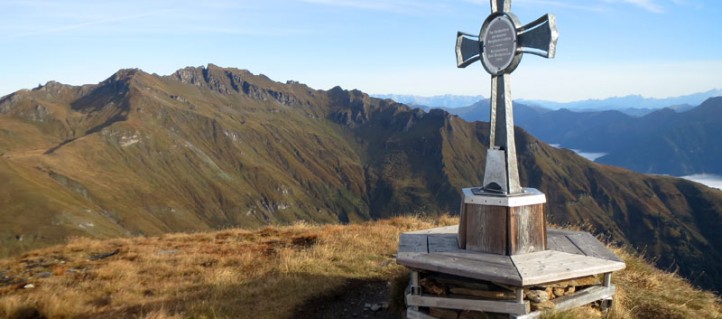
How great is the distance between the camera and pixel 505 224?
9.24m

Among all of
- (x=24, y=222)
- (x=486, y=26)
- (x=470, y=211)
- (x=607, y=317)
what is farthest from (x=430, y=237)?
(x=24, y=222)

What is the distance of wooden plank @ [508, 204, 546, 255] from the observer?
921 cm

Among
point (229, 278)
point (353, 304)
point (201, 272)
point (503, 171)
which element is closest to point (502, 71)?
point (503, 171)

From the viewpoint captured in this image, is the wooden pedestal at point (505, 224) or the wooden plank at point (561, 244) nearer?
the wooden pedestal at point (505, 224)

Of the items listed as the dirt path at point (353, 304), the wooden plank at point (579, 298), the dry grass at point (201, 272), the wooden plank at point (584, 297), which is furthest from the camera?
the dirt path at point (353, 304)

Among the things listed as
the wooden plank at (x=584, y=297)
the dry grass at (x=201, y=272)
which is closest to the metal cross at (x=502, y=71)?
the wooden plank at (x=584, y=297)

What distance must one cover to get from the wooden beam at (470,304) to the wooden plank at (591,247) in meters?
2.25

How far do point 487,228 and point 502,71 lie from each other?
319cm

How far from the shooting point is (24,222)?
12812 cm

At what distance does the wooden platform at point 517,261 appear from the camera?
8.08 metres

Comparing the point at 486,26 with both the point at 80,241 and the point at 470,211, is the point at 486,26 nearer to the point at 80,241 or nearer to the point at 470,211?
the point at 470,211

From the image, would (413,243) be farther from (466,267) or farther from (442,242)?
(466,267)

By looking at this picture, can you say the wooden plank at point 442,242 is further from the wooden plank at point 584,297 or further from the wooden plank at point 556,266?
the wooden plank at point 584,297

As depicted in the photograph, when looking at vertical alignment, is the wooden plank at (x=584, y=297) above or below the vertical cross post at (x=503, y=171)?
below
